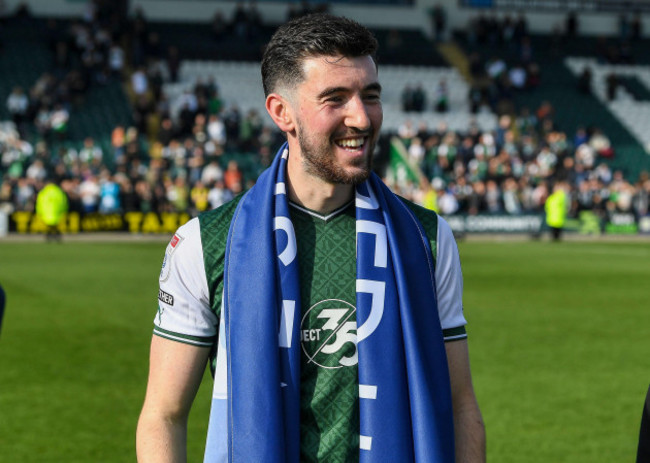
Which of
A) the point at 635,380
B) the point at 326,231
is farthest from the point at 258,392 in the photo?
the point at 635,380

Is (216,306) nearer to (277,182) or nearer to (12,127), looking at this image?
(277,182)

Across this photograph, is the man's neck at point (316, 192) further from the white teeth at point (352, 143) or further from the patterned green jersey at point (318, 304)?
the white teeth at point (352, 143)

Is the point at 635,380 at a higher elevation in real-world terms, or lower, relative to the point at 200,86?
lower

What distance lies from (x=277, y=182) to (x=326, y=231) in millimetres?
210

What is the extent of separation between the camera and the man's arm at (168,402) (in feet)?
8.29

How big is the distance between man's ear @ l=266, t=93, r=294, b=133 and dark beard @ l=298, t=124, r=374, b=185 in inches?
2.4

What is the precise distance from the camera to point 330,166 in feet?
8.45

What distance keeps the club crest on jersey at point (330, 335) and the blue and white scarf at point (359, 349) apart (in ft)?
0.12

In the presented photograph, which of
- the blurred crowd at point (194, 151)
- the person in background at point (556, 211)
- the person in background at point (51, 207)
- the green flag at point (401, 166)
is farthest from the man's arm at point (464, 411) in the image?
the green flag at point (401, 166)

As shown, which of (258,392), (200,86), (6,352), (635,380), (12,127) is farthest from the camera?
(200,86)

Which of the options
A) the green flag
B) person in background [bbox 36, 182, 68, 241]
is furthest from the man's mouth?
the green flag

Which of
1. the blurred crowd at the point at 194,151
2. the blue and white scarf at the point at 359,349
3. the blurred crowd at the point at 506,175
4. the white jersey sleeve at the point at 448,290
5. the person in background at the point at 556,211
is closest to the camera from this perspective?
the blue and white scarf at the point at 359,349

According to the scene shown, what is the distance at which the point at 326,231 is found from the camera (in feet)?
8.77

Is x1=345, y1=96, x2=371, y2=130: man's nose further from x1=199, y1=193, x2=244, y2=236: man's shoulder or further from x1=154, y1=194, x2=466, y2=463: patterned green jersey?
x1=199, y1=193, x2=244, y2=236: man's shoulder
